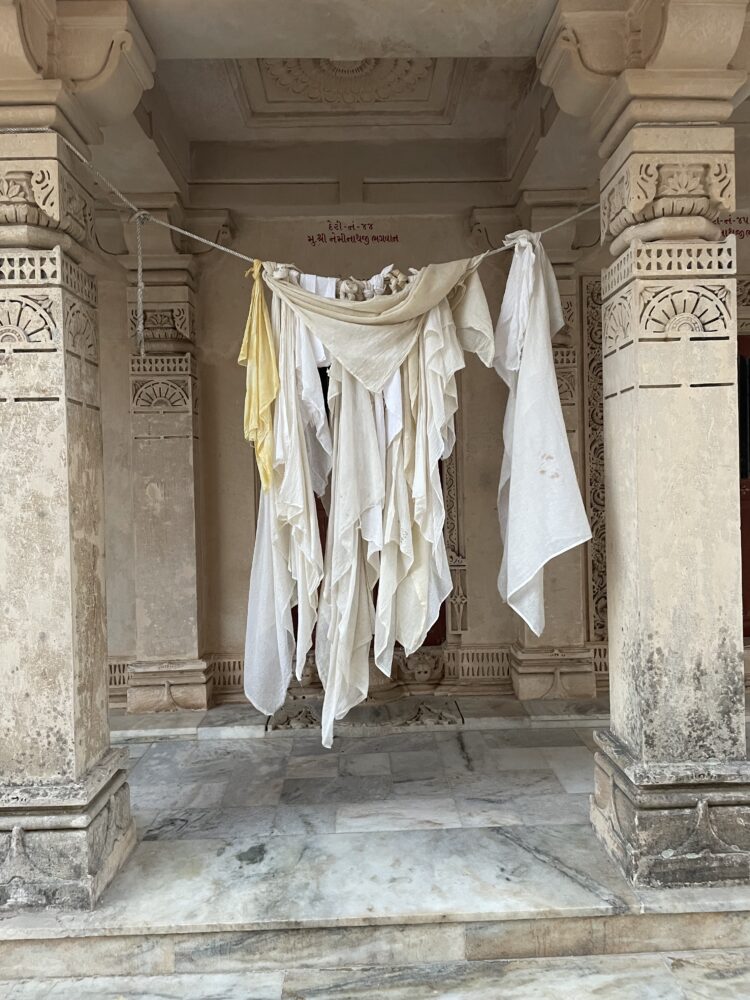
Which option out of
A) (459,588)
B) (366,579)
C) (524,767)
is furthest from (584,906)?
(459,588)

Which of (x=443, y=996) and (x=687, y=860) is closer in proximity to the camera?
(x=443, y=996)

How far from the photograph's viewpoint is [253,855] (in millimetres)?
2760

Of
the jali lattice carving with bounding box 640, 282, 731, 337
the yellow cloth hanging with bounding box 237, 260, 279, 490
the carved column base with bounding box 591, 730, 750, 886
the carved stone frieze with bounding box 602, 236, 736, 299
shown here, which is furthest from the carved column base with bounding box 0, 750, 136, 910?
the carved stone frieze with bounding box 602, 236, 736, 299

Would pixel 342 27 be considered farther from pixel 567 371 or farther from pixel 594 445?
pixel 594 445

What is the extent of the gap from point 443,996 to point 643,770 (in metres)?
0.99

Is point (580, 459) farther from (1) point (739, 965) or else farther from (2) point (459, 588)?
(1) point (739, 965)

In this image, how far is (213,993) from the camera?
88.8 inches

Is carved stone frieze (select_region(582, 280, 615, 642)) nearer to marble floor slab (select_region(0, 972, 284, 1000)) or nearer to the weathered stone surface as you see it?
marble floor slab (select_region(0, 972, 284, 1000))

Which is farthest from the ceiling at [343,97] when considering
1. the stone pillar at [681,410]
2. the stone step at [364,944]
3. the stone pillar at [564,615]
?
the stone step at [364,944]

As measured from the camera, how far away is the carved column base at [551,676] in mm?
4480

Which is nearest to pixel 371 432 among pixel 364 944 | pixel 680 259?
pixel 680 259

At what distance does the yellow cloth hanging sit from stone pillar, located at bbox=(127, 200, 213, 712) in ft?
5.14

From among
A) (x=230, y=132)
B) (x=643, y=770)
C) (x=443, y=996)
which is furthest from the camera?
(x=230, y=132)

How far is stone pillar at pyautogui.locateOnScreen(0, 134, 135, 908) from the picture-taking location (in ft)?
8.02
